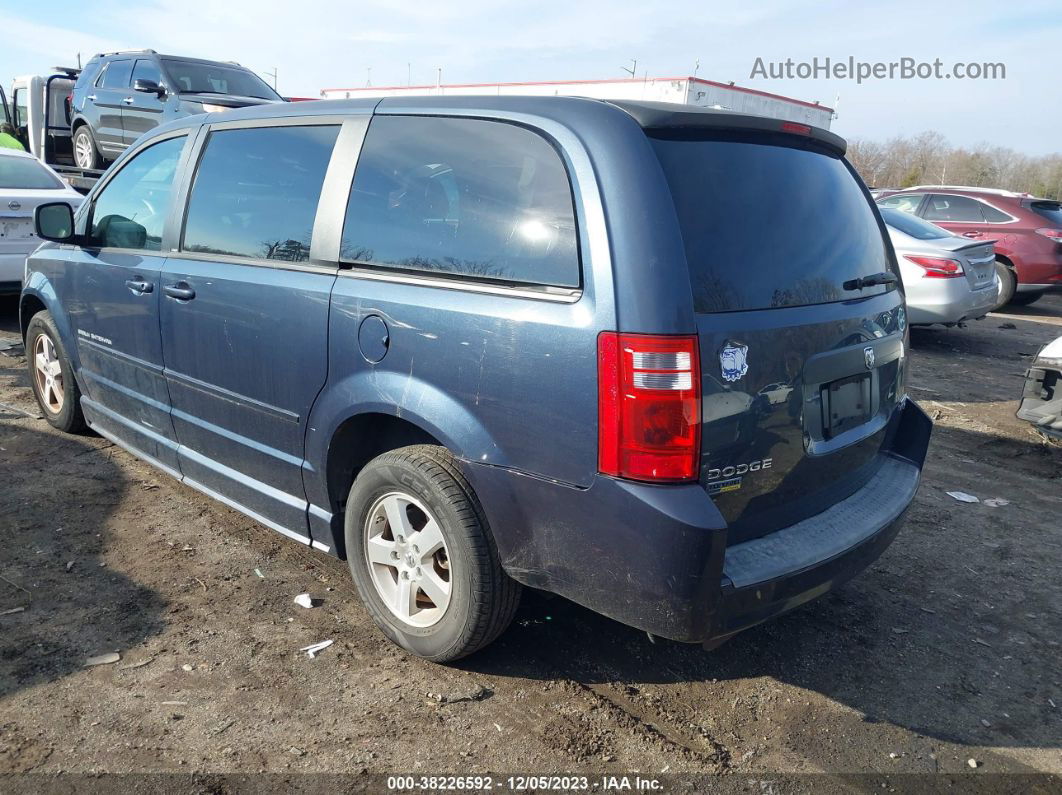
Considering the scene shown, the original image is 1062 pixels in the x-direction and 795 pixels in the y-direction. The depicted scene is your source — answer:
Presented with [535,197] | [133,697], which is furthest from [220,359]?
[535,197]

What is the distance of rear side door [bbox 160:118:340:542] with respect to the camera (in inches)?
127

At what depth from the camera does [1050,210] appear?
12.7 meters

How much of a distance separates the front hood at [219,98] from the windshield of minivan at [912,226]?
7537mm

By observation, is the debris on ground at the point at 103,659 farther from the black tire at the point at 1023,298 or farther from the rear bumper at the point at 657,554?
the black tire at the point at 1023,298

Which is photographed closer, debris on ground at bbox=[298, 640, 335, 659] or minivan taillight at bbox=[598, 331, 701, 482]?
minivan taillight at bbox=[598, 331, 701, 482]

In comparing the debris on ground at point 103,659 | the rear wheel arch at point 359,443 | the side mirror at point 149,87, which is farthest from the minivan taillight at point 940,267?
the side mirror at point 149,87

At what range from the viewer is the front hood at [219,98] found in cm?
1039

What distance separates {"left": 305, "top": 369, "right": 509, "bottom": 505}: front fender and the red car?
11010 mm

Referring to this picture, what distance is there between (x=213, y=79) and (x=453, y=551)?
10522mm

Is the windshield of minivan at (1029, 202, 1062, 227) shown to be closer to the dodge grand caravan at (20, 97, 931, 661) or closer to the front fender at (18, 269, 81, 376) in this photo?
the dodge grand caravan at (20, 97, 931, 661)

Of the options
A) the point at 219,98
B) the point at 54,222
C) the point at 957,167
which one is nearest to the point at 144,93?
the point at 219,98

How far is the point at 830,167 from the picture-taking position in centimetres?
318

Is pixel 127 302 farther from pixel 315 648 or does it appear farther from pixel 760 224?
pixel 760 224

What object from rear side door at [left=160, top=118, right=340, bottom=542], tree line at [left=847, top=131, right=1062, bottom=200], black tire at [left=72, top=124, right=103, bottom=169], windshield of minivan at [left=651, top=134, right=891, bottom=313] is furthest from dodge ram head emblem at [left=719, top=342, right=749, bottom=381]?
tree line at [left=847, top=131, right=1062, bottom=200]
